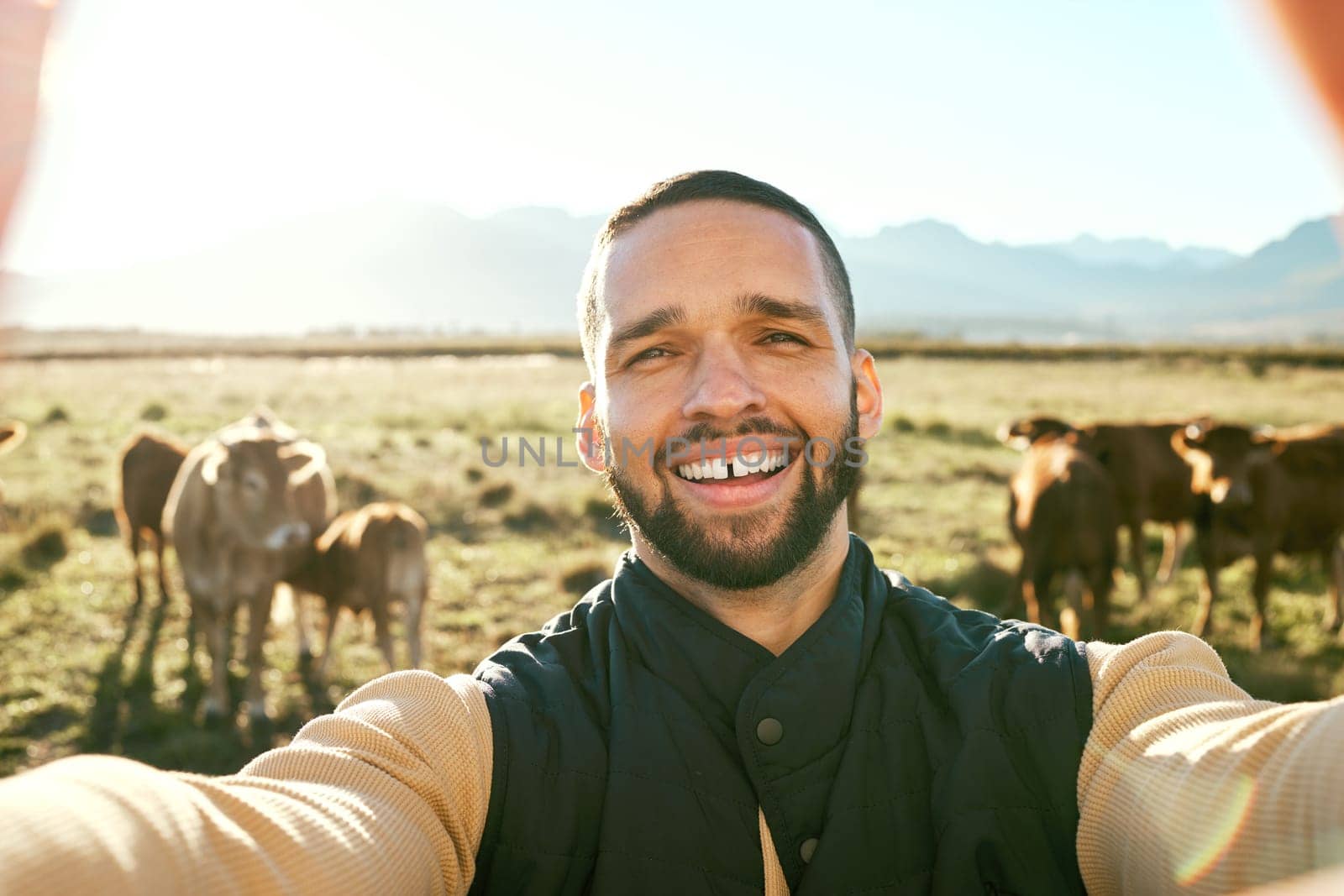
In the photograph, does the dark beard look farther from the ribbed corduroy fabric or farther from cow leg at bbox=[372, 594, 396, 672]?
cow leg at bbox=[372, 594, 396, 672]

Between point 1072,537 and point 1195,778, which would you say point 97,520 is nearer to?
point 1072,537

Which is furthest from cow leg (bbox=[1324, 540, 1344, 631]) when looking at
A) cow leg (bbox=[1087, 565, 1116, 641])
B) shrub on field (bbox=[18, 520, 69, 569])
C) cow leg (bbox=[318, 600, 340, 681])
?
shrub on field (bbox=[18, 520, 69, 569])

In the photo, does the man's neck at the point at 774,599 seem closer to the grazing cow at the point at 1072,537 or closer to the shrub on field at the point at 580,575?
the grazing cow at the point at 1072,537

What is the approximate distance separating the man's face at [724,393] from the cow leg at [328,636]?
6177 mm

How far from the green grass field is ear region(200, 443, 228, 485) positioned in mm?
1857

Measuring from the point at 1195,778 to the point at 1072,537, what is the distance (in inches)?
264

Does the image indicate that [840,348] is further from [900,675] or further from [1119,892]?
[1119,892]

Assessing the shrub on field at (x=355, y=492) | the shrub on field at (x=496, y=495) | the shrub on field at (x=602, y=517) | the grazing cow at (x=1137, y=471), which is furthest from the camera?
the shrub on field at (x=355, y=492)

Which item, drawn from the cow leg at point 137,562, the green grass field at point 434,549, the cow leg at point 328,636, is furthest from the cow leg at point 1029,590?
the cow leg at point 137,562

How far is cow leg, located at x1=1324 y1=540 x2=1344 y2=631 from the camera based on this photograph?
887 cm

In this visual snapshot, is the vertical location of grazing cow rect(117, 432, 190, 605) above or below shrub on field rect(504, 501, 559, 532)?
above

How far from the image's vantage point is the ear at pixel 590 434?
9.11 ft

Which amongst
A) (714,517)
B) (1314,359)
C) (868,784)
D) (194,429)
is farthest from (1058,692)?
(1314,359)

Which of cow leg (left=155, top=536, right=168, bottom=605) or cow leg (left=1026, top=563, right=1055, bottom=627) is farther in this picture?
cow leg (left=155, top=536, right=168, bottom=605)
